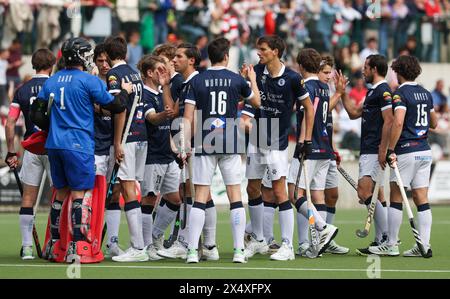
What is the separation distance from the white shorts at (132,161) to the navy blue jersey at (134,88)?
0.08 metres

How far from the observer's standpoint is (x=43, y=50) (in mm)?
12477

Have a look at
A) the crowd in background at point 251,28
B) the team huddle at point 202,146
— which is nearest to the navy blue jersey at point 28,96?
the team huddle at point 202,146

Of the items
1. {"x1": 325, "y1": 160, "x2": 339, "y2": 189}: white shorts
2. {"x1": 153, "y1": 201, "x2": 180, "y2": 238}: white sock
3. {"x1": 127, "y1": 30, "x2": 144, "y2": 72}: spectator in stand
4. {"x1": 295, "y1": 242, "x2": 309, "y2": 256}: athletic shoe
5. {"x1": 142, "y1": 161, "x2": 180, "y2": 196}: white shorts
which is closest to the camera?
{"x1": 142, "y1": 161, "x2": 180, "y2": 196}: white shorts

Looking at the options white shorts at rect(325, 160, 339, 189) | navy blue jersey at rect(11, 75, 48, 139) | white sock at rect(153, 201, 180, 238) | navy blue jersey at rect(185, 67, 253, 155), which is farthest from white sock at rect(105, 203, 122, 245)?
white shorts at rect(325, 160, 339, 189)

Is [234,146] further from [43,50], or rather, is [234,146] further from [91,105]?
[43,50]

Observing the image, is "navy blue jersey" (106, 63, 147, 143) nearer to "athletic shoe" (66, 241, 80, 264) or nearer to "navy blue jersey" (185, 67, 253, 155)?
"navy blue jersey" (185, 67, 253, 155)

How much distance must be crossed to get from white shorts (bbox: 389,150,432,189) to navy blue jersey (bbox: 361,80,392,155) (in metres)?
0.48

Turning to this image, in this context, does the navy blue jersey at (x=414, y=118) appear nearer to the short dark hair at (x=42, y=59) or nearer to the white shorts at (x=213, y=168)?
the white shorts at (x=213, y=168)

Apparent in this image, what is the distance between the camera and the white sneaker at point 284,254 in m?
12.1

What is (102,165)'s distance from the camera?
12141 mm

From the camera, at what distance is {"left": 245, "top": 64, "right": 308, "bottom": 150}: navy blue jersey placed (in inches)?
488

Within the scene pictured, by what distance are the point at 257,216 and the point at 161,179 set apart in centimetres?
123

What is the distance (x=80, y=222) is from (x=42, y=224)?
5589 millimetres

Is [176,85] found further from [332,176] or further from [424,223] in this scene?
[424,223]
